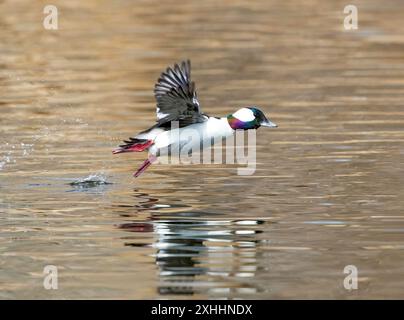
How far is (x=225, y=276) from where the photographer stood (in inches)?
330

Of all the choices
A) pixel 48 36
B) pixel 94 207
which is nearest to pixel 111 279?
pixel 94 207

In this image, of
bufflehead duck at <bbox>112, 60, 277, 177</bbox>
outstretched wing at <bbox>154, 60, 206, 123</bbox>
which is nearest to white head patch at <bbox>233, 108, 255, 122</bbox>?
bufflehead duck at <bbox>112, 60, 277, 177</bbox>

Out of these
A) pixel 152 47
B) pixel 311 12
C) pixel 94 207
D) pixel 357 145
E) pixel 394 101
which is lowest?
pixel 94 207

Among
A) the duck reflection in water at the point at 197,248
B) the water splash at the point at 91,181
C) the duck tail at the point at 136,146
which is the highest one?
the duck tail at the point at 136,146

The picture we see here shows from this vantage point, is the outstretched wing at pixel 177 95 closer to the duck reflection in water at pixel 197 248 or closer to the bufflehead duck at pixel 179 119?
the bufflehead duck at pixel 179 119

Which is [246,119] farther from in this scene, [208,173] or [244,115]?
[208,173]

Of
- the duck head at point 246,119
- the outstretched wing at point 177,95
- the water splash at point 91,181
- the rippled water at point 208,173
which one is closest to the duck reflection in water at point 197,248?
the rippled water at point 208,173

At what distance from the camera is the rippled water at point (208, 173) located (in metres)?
8.52

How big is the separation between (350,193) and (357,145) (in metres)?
2.32

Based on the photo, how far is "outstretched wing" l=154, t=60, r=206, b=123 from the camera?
33.9ft

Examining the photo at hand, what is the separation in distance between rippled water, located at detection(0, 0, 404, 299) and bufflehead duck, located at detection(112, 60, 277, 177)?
1.43 ft

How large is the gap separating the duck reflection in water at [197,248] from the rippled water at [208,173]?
0.02 m
